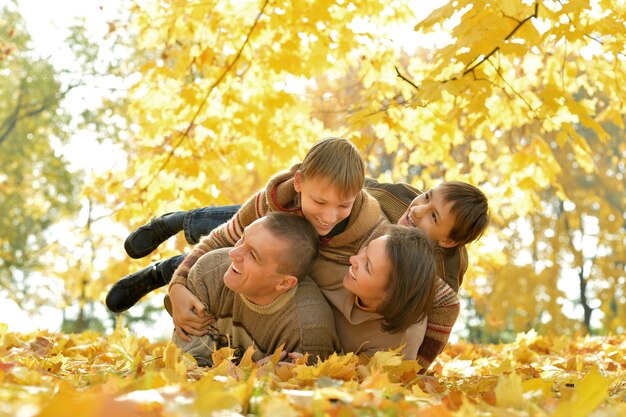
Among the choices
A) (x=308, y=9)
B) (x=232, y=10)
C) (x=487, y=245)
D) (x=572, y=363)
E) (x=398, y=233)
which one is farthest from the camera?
(x=487, y=245)

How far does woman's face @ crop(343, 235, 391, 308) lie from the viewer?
105 inches

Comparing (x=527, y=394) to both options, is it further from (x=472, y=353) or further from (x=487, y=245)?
(x=487, y=245)

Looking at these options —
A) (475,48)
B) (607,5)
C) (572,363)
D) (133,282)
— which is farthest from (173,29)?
(572,363)

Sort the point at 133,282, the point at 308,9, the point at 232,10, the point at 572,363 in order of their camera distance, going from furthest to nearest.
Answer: the point at 232,10
the point at 308,9
the point at 133,282
the point at 572,363

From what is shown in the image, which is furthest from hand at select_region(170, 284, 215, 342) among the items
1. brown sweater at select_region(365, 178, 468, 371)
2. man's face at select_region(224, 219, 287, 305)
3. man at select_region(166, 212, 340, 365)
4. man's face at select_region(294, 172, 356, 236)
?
brown sweater at select_region(365, 178, 468, 371)

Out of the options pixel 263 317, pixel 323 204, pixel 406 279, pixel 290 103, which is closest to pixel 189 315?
pixel 263 317

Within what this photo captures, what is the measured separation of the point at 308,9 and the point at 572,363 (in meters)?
2.72

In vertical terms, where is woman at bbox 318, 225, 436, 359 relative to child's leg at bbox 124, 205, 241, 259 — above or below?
below

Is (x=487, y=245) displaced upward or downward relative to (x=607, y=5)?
downward

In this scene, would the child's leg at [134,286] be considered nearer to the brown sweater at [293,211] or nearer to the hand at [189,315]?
the brown sweater at [293,211]

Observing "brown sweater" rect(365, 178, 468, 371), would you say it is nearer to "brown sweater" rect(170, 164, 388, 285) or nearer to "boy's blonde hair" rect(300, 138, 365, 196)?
"brown sweater" rect(170, 164, 388, 285)

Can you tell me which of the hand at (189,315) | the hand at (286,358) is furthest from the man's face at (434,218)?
the hand at (189,315)

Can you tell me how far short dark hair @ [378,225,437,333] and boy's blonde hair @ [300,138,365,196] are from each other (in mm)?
281

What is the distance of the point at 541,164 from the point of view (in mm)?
5555
